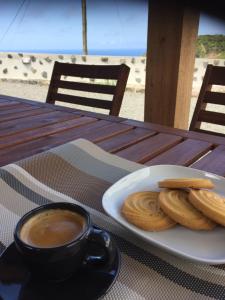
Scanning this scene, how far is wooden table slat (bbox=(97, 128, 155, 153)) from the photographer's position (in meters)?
0.75

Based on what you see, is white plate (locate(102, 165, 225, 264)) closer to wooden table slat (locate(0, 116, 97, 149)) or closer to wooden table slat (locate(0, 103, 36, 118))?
wooden table slat (locate(0, 116, 97, 149))

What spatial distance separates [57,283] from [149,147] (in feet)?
1.60

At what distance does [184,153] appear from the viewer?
71 centimetres

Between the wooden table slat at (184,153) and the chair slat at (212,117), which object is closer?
the wooden table slat at (184,153)

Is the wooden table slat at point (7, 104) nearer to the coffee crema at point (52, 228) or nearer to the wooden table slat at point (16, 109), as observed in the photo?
the wooden table slat at point (16, 109)

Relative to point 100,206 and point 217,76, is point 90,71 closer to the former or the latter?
point 217,76

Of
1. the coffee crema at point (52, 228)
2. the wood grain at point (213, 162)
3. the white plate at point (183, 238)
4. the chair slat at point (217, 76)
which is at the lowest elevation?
the white plate at point (183, 238)

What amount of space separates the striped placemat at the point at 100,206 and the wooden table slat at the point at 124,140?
0.20ft

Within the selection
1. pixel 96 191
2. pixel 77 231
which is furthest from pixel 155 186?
pixel 77 231

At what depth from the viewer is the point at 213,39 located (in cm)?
434

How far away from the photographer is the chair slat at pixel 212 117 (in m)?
1.05

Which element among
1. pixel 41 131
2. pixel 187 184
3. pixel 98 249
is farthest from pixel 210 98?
pixel 98 249

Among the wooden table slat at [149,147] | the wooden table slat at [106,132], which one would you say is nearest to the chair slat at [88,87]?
the wooden table slat at [106,132]

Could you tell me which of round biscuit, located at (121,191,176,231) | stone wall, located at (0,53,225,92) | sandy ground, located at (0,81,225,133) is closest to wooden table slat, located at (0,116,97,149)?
round biscuit, located at (121,191,176,231)
